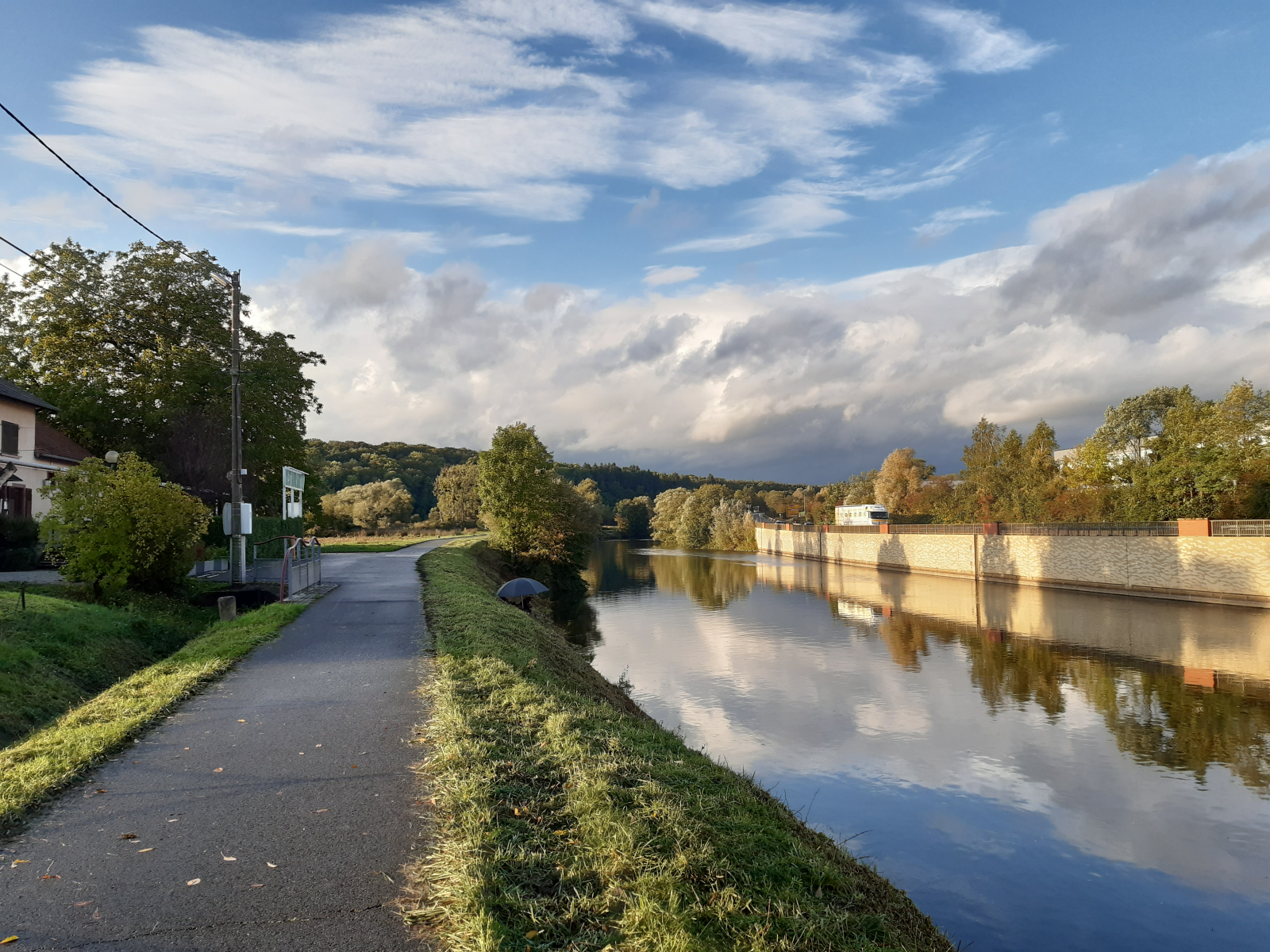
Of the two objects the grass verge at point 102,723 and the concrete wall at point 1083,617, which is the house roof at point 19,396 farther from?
the concrete wall at point 1083,617

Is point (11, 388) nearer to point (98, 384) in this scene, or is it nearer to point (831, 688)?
point (98, 384)

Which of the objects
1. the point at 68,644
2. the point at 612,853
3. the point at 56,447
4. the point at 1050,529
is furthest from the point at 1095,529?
the point at 56,447

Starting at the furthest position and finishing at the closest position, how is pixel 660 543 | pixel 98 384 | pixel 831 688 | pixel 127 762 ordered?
pixel 660 543 → pixel 98 384 → pixel 831 688 → pixel 127 762

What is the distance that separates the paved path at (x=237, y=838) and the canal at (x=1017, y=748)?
18.3ft

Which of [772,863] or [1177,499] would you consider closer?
[772,863]

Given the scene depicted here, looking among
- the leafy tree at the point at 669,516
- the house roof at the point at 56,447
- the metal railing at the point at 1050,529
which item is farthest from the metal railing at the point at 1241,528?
the leafy tree at the point at 669,516

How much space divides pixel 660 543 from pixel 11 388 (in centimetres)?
8729

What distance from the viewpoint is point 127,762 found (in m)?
5.96

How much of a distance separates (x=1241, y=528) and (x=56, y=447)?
4493 cm

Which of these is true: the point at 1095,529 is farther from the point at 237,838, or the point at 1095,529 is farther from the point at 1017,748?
the point at 237,838

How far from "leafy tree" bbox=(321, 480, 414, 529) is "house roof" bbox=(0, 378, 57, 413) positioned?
1533 inches

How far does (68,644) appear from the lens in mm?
11102

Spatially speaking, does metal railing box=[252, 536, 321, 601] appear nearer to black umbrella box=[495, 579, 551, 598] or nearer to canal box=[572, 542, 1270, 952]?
black umbrella box=[495, 579, 551, 598]

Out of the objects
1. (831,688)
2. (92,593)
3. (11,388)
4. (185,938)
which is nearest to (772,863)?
(185,938)
